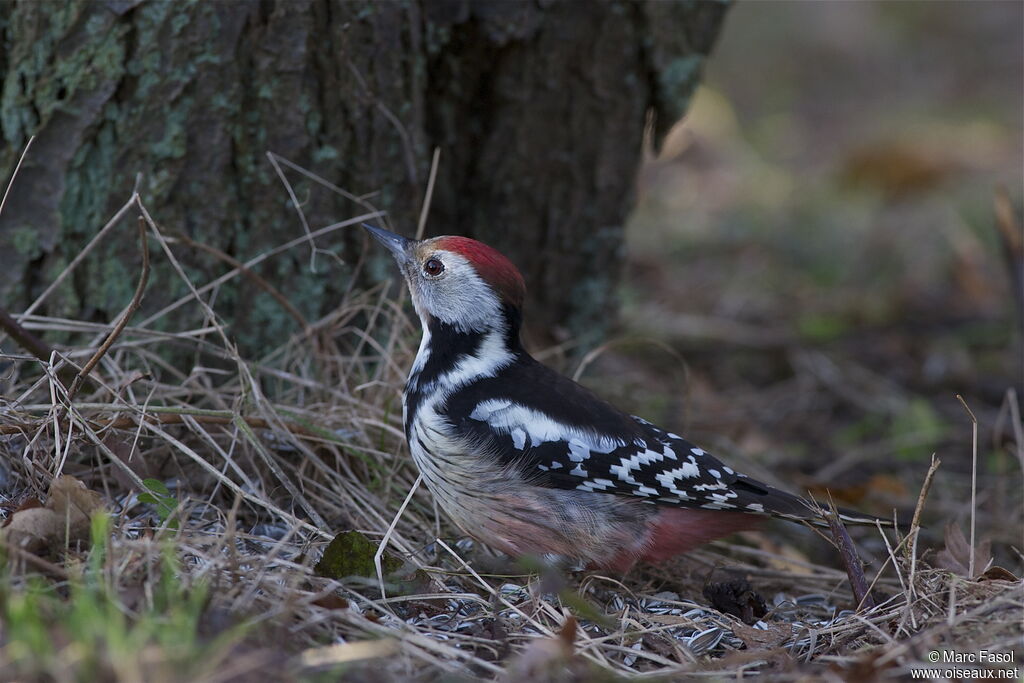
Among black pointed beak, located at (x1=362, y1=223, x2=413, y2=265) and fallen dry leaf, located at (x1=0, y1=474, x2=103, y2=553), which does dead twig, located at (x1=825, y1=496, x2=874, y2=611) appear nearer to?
black pointed beak, located at (x1=362, y1=223, x2=413, y2=265)

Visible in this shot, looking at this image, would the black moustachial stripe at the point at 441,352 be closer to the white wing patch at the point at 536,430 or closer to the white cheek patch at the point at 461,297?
the white cheek patch at the point at 461,297

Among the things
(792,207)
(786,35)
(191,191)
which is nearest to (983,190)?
(792,207)

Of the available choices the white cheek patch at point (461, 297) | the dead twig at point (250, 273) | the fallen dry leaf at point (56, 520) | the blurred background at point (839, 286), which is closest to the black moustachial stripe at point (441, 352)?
the white cheek patch at point (461, 297)

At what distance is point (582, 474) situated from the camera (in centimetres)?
321

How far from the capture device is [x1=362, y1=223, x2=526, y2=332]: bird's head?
3.54m

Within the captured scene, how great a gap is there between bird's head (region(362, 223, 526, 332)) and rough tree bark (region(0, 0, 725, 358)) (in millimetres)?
414

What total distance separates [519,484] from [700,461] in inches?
24.2

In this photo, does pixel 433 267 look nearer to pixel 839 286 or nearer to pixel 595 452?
pixel 595 452

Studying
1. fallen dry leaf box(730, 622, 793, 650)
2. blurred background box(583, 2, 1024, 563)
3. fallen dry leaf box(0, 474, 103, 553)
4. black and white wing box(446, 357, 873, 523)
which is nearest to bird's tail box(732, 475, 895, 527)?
black and white wing box(446, 357, 873, 523)

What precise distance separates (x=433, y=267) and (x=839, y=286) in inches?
160

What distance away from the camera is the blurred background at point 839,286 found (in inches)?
195

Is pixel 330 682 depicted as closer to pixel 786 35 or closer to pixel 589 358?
pixel 589 358

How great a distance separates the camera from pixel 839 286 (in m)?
6.82

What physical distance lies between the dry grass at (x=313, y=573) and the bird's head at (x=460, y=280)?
0.84 ft
